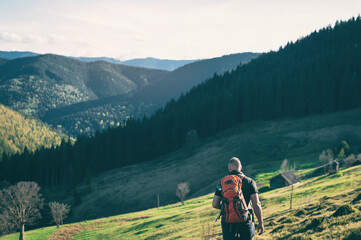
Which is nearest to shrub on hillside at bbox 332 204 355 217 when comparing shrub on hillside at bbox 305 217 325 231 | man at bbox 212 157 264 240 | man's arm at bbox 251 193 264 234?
shrub on hillside at bbox 305 217 325 231

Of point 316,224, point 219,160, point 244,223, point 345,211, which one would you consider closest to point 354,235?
point 316,224

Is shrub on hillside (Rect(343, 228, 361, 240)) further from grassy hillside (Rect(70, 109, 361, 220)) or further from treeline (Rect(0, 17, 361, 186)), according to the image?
treeline (Rect(0, 17, 361, 186))

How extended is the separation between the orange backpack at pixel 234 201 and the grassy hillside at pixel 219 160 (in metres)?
68.4

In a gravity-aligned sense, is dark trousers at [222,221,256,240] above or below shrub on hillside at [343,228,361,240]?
above

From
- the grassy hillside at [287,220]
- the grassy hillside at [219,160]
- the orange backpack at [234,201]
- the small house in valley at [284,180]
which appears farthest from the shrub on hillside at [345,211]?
the grassy hillside at [219,160]

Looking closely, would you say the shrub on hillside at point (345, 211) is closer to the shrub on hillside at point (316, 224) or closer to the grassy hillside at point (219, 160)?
the shrub on hillside at point (316, 224)

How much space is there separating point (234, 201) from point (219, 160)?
96.1 meters

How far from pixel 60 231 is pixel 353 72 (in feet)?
410

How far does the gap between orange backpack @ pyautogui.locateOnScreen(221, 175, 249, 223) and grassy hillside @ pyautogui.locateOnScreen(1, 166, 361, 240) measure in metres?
5.04

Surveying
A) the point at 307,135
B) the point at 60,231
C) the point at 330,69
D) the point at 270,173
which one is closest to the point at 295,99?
the point at 330,69

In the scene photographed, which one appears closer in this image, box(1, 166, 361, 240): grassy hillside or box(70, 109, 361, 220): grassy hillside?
box(1, 166, 361, 240): grassy hillside

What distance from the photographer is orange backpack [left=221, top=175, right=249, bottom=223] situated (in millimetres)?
9266

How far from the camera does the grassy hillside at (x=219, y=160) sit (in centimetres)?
8888

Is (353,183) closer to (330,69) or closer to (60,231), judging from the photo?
(60,231)
